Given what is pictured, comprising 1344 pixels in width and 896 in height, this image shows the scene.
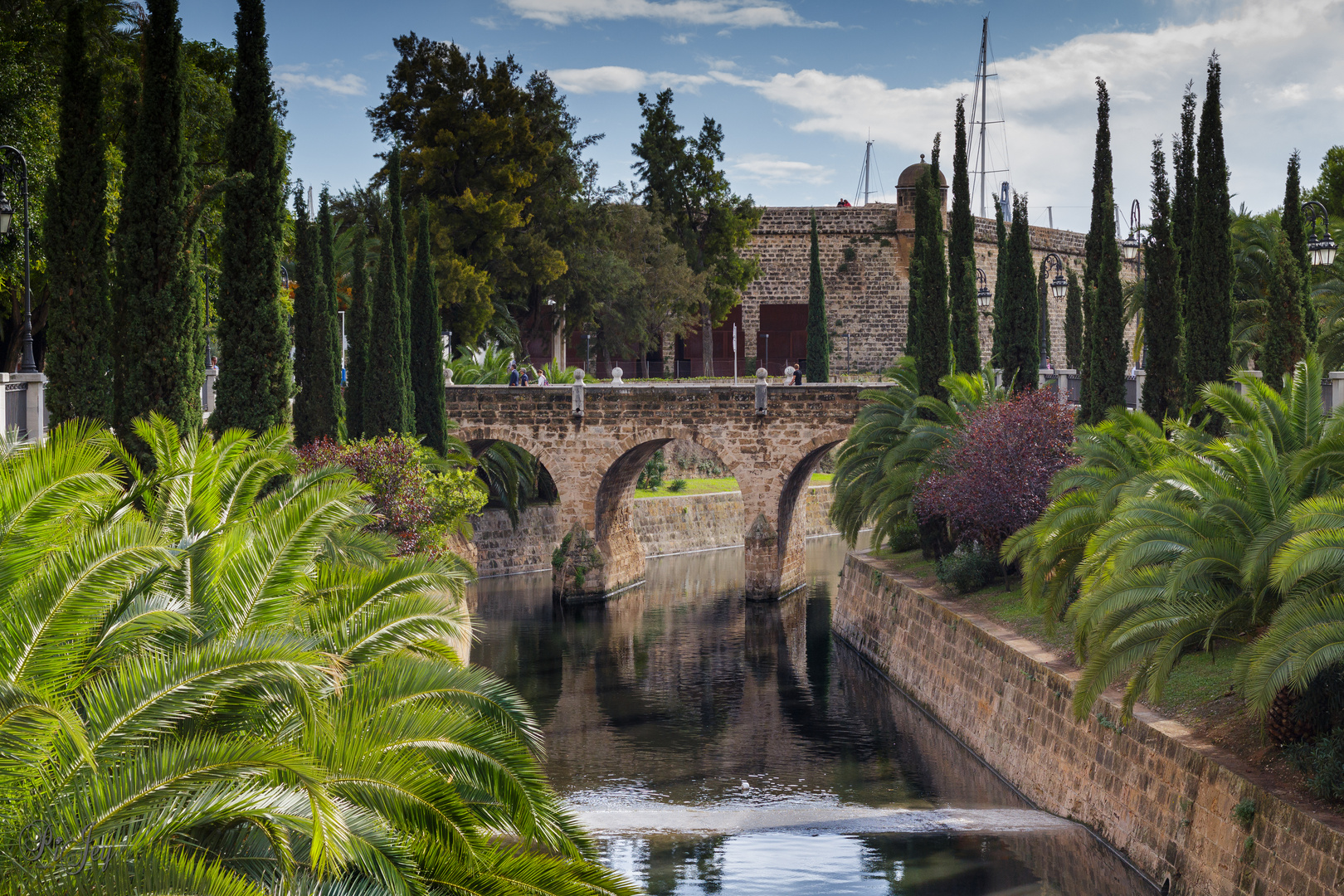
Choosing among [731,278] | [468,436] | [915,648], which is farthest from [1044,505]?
[731,278]

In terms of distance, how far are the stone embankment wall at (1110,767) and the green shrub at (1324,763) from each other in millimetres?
269

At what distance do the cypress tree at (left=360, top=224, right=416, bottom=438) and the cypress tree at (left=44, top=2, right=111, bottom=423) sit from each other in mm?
9272

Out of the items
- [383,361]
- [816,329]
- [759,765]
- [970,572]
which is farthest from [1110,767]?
[816,329]

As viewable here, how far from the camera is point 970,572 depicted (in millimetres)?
18719

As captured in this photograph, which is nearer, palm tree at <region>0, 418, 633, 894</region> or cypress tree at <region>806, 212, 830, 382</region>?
palm tree at <region>0, 418, 633, 894</region>

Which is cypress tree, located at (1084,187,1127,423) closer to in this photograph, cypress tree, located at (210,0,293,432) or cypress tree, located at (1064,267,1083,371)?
cypress tree, located at (210,0,293,432)

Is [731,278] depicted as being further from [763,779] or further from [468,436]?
[763,779]

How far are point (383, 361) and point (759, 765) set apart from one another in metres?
11.7

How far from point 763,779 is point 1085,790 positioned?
448 cm

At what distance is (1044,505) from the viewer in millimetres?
18188

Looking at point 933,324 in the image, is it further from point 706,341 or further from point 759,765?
point 706,341

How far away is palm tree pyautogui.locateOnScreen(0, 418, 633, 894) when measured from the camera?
4.99 meters

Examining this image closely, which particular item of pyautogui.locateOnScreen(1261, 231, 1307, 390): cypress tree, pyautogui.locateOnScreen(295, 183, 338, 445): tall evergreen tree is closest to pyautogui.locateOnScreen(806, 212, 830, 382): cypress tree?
pyautogui.locateOnScreen(295, 183, 338, 445): tall evergreen tree

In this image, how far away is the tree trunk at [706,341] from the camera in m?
42.9
